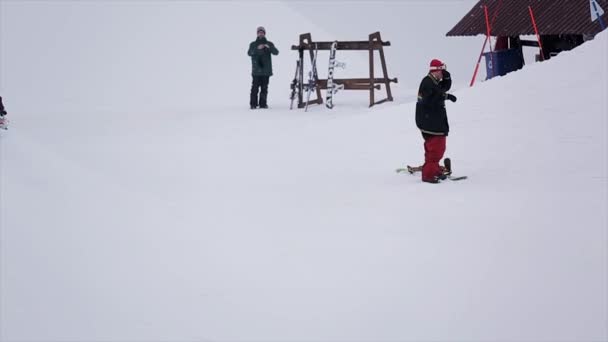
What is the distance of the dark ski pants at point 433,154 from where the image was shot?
10273 millimetres

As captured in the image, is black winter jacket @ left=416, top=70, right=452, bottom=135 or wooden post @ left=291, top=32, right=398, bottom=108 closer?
black winter jacket @ left=416, top=70, right=452, bottom=135

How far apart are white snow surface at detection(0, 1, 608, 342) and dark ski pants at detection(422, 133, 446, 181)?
0.20 m

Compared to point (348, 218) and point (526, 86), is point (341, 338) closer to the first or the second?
point (348, 218)

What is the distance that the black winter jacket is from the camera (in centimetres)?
1027

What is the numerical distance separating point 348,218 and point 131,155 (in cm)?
548

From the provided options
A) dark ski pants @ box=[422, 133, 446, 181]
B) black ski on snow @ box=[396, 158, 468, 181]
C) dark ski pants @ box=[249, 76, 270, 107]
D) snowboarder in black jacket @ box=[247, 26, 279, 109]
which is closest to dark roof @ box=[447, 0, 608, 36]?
snowboarder in black jacket @ box=[247, 26, 279, 109]

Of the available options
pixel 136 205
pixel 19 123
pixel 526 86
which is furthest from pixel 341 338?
pixel 19 123

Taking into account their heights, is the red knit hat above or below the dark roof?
below

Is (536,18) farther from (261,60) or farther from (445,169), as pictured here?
(445,169)

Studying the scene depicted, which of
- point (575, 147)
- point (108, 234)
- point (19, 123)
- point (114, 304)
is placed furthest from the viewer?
point (19, 123)

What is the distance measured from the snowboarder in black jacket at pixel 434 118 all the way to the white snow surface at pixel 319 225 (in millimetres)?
259

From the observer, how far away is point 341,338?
5.60 metres

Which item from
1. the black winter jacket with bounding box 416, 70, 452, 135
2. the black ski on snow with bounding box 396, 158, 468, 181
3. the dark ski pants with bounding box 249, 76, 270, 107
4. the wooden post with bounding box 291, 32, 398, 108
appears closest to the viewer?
the black winter jacket with bounding box 416, 70, 452, 135

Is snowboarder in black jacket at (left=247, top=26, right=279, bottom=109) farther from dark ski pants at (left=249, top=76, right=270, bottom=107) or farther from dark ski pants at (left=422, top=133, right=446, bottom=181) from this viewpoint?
dark ski pants at (left=422, top=133, right=446, bottom=181)
